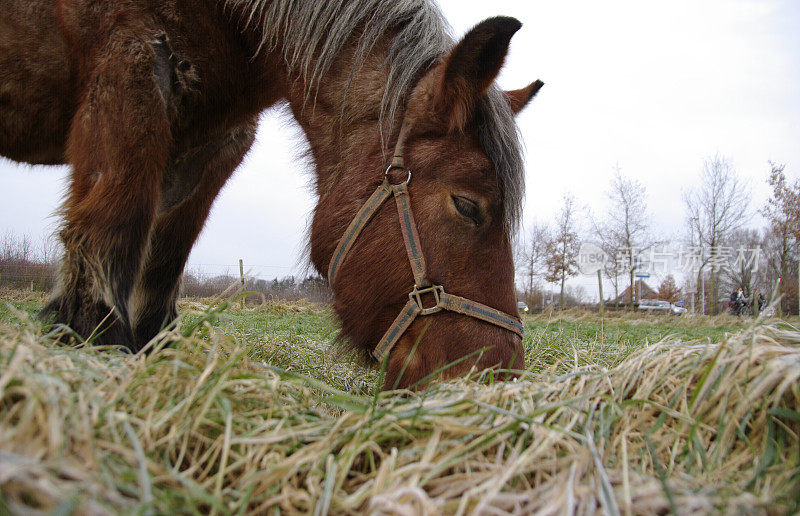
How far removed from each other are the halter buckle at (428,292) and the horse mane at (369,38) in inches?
23.0

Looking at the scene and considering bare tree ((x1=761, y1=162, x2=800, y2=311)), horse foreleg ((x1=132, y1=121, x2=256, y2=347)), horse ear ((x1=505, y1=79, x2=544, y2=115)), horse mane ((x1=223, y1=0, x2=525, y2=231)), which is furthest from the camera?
bare tree ((x1=761, y1=162, x2=800, y2=311))

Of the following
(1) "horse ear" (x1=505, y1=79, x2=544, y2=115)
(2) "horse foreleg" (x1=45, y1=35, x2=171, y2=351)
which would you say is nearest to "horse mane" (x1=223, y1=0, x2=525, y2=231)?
(1) "horse ear" (x1=505, y1=79, x2=544, y2=115)

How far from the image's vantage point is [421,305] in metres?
2.00

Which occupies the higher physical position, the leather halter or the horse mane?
the horse mane

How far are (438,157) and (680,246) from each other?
96.8 ft

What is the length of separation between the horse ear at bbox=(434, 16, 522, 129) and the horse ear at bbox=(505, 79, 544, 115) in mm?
775

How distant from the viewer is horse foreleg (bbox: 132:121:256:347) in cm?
292

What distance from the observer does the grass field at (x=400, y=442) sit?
0.72 metres

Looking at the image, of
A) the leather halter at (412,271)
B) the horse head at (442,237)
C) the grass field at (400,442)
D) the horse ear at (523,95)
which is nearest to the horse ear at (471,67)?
the horse head at (442,237)

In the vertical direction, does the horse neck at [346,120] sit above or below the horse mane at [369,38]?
below
